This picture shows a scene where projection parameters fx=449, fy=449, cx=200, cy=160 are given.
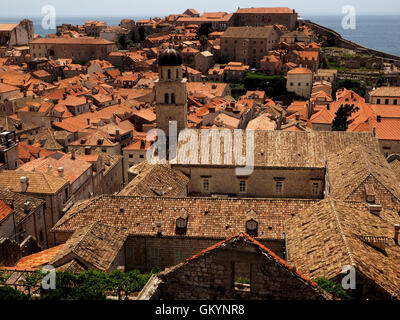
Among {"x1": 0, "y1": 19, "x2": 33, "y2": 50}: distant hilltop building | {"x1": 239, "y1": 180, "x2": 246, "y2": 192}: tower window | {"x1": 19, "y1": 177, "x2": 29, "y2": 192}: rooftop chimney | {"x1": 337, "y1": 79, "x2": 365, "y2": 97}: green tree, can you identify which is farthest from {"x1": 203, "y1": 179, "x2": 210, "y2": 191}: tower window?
{"x1": 0, "y1": 19, "x2": 33, "y2": 50}: distant hilltop building

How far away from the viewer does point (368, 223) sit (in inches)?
836

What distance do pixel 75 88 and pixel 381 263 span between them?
87.2m

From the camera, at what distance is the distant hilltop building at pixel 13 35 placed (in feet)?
508

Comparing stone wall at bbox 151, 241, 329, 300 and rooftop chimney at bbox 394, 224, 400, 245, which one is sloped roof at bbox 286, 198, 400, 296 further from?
stone wall at bbox 151, 241, 329, 300

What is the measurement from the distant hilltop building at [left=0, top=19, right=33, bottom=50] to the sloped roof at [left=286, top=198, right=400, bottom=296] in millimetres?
A: 154962

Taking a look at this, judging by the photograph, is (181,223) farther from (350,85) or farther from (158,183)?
(350,85)

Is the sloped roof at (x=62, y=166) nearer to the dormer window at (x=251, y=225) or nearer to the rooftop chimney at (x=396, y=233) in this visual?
the dormer window at (x=251, y=225)

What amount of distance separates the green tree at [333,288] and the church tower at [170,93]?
27053 mm

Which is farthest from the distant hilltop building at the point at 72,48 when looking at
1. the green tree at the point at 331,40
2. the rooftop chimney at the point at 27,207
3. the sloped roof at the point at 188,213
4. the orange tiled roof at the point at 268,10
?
the sloped roof at the point at 188,213

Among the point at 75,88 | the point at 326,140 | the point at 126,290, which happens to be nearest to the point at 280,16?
the point at 75,88

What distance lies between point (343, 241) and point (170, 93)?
1024 inches

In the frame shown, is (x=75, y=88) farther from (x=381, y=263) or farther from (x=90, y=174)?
(x=381, y=263)

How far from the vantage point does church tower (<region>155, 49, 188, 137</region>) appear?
4056 cm

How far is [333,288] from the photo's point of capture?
14.5 m
